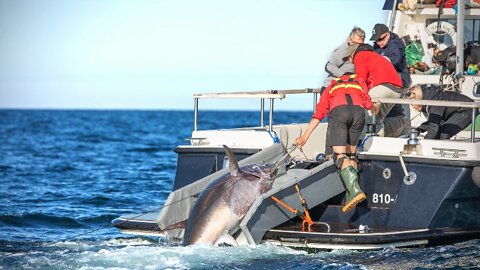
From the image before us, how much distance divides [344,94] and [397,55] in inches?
92.1

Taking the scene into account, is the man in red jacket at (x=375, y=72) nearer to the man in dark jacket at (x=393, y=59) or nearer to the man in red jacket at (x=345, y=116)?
the man in dark jacket at (x=393, y=59)

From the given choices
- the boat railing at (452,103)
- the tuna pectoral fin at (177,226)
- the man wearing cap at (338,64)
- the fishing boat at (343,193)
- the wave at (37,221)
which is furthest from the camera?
the wave at (37,221)

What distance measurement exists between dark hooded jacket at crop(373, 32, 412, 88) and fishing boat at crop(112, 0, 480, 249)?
6.30 feet

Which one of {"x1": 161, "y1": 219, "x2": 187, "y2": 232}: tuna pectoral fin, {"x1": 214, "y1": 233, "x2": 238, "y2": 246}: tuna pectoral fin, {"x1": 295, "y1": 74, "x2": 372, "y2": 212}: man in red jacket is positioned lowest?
{"x1": 214, "y1": 233, "x2": 238, "y2": 246}: tuna pectoral fin

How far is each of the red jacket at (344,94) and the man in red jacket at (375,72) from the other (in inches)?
31.6

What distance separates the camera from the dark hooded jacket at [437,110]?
12.4 metres

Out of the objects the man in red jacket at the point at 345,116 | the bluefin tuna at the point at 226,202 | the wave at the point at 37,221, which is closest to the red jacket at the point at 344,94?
the man in red jacket at the point at 345,116

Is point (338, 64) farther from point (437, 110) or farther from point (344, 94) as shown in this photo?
point (344, 94)

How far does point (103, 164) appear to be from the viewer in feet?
90.1

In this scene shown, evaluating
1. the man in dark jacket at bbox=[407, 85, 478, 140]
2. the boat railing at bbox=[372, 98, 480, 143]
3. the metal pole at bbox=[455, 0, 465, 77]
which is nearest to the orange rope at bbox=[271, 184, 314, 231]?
the boat railing at bbox=[372, 98, 480, 143]

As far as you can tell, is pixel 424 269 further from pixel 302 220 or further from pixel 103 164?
pixel 103 164

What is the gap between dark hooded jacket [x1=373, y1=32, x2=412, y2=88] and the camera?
1364cm

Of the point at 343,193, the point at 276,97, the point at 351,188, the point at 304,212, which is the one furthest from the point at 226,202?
the point at 276,97

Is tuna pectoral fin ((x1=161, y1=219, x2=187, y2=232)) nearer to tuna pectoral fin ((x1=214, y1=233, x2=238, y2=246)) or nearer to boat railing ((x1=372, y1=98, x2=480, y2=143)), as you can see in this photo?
tuna pectoral fin ((x1=214, y1=233, x2=238, y2=246))
